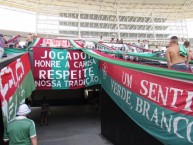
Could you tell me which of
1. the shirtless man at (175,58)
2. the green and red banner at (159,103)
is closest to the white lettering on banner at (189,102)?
the green and red banner at (159,103)

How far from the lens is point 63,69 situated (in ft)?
33.4

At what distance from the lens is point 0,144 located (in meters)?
5.72

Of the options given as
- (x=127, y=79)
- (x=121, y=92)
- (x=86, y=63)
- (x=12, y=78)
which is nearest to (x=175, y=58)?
(x=127, y=79)

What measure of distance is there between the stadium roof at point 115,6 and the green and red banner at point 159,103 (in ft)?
119

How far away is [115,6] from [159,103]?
139ft

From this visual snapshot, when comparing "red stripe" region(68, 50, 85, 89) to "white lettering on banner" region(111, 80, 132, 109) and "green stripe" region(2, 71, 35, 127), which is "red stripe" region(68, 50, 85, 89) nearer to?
"green stripe" region(2, 71, 35, 127)

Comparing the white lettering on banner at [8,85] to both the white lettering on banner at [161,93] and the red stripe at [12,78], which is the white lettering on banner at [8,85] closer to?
the red stripe at [12,78]

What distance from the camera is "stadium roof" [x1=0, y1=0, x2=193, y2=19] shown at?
136 feet

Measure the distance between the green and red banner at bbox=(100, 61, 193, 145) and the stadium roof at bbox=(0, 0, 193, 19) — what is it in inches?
1432

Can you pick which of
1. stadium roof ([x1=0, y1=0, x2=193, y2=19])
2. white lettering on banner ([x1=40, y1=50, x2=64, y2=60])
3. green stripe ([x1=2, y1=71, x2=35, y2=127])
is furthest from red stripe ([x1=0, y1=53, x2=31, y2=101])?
stadium roof ([x1=0, y1=0, x2=193, y2=19])

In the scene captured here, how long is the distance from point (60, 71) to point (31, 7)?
3597 centimetres

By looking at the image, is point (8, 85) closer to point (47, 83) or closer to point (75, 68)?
point (47, 83)

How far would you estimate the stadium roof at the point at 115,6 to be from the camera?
4153cm

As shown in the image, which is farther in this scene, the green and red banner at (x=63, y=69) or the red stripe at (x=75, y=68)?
the red stripe at (x=75, y=68)
